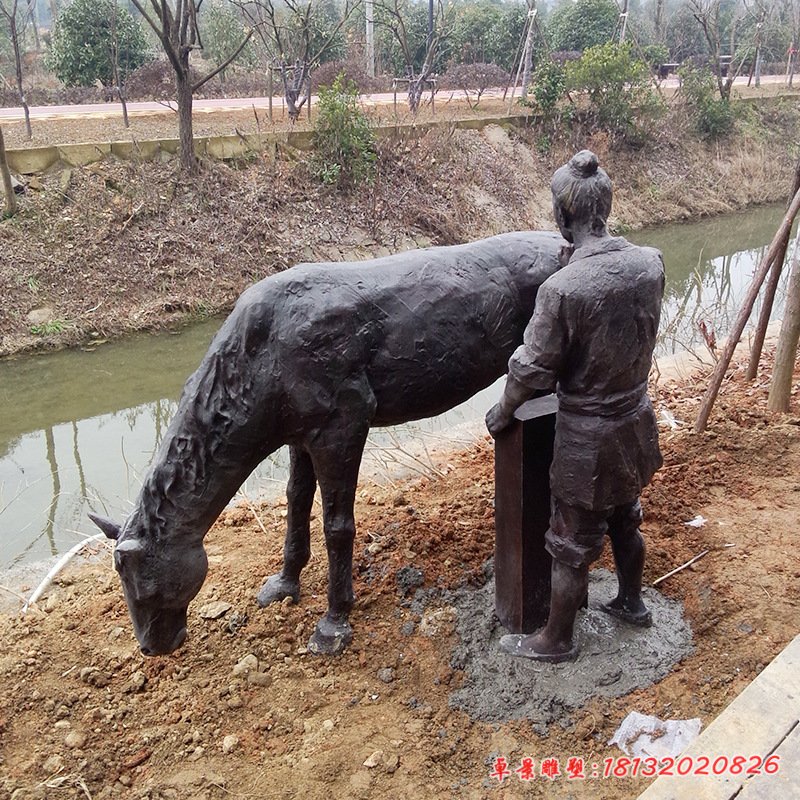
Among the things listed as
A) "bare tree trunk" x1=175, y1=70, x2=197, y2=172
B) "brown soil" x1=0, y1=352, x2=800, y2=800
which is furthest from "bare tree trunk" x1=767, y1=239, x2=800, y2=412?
"bare tree trunk" x1=175, y1=70, x2=197, y2=172

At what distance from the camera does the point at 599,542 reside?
138 inches

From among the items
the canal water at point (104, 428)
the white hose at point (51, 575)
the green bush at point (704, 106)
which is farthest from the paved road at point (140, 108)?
the white hose at point (51, 575)

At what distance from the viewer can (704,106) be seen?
70.5 ft

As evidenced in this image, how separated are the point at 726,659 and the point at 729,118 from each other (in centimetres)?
2176

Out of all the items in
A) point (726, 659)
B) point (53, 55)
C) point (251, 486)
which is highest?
point (53, 55)

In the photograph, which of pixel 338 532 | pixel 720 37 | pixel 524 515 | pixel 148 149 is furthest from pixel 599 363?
pixel 720 37

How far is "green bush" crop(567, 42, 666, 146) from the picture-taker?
62.5 feet

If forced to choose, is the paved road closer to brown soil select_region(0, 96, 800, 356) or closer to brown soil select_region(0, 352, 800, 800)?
brown soil select_region(0, 96, 800, 356)

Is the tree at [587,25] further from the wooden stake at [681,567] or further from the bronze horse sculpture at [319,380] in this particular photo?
the bronze horse sculpture at [319,380]

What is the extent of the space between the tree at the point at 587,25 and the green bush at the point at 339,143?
18023 mm

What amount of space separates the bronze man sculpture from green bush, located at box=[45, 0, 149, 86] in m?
21.2

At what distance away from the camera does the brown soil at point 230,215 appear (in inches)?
468

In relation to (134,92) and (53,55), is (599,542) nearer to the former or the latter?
(134,92)

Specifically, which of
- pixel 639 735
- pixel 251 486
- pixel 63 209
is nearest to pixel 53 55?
pixel 63 209
